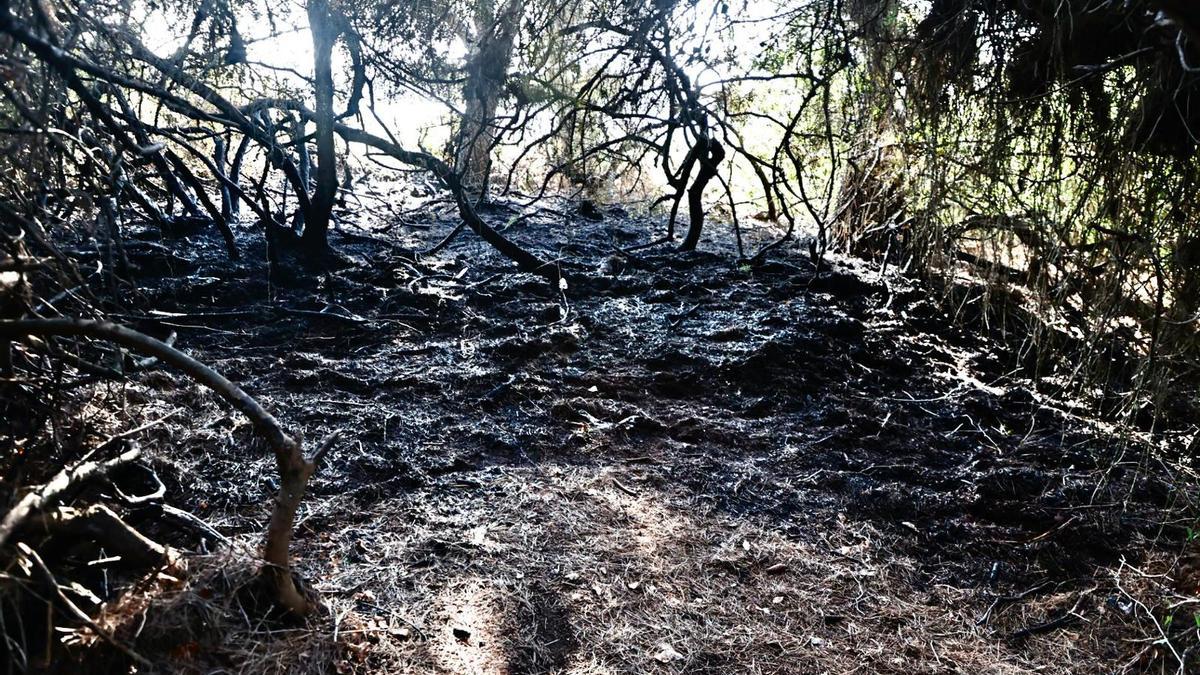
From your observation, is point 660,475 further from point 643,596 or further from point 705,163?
point 705,163

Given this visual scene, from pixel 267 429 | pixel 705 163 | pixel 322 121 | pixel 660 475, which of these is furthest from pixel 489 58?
pixel 267 429

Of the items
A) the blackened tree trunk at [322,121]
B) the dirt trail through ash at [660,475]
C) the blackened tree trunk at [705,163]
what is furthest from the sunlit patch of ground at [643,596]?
the blackened tree trunk at [322,121]

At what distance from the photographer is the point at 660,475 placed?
3.41m

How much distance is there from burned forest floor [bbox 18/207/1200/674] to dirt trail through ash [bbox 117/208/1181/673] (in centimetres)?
1

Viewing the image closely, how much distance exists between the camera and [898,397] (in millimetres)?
4207

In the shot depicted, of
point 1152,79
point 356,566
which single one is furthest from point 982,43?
point 356,566

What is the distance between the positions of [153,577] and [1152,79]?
3.98m

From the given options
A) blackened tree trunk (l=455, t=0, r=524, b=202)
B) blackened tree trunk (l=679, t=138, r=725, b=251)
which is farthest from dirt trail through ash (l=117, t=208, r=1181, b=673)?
blackened tree trunk (l=455, t=0, r=524, b=202)

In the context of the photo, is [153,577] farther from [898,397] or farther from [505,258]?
[505,258]

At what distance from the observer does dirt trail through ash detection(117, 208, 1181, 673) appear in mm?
2508

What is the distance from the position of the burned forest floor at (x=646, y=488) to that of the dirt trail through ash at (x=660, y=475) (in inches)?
0.5

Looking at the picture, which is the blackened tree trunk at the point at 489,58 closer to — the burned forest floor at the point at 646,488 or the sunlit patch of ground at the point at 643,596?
the burned forest floor at the point at 646,488

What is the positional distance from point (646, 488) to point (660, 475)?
5.2 inches

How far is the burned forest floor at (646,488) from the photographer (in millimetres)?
2426
